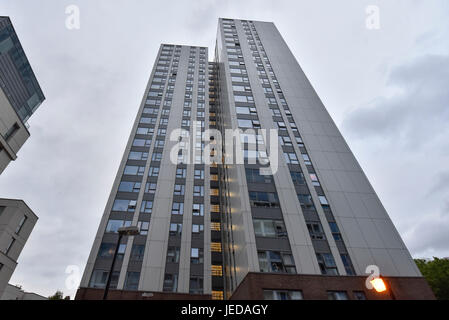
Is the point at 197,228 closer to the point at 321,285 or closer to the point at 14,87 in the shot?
the point at 321,285

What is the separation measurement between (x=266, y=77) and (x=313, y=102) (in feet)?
32.4

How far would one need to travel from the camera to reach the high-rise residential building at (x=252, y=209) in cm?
2006

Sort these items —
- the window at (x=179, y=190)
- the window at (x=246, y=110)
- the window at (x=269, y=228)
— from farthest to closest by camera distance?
the window at (x=179, y=190), the window at (x=246, y=110), the window at (x=269, y=228)

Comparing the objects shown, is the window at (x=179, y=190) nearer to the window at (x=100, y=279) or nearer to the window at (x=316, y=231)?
the window at (x=100, y=279)

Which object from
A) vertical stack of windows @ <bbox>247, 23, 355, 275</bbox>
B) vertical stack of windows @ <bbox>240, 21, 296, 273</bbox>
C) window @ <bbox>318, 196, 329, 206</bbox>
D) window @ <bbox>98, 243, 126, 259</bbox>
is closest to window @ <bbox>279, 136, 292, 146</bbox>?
vertical stack of windows @ <bbox>247, 23, 355, 275</bbox>

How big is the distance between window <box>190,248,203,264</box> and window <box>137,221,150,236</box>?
7024 mm

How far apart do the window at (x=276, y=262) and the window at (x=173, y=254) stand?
1412 cm

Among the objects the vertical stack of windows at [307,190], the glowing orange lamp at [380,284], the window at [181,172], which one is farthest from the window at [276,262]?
the window at [181,172]

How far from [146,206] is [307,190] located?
2330 cm

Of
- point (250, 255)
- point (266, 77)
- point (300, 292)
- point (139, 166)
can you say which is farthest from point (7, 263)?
point (266, 77)

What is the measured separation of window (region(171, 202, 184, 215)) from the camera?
112 feet

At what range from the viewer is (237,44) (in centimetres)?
5012

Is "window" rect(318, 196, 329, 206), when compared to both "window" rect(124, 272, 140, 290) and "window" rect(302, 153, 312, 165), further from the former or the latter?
"window" rect(124, 272, 140, 290)
